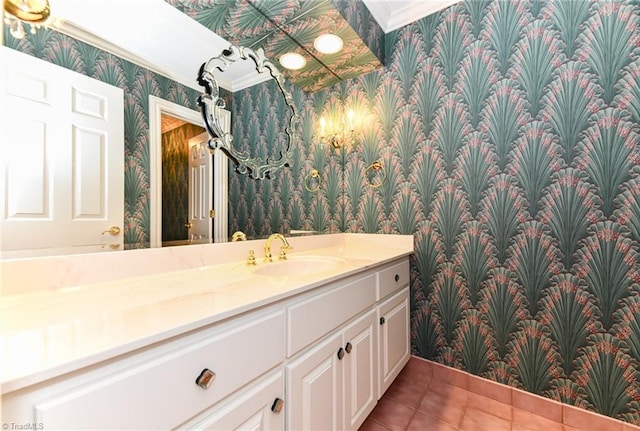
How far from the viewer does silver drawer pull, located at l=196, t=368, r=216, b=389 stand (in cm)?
60

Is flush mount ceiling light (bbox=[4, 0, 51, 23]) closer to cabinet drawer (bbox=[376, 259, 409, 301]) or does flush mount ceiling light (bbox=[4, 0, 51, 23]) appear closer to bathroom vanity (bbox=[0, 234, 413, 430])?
bathroom vanity (bbox=[0, 234, 413, 430])

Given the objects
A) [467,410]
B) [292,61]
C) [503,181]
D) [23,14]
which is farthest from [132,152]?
[467,410]

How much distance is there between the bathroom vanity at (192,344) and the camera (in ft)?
1.46

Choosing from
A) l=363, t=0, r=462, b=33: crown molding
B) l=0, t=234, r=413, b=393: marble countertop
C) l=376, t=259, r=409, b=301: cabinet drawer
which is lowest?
l=376, t=259, r=409, b=301: cabinet drawer

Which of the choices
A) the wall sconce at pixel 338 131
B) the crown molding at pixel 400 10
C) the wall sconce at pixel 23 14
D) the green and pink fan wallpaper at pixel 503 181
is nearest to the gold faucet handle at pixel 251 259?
the green and pink fan wallpaper at pixel 503 181

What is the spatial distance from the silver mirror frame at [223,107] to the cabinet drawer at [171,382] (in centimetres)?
87

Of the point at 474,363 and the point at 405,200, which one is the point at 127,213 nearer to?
the point at 405,200

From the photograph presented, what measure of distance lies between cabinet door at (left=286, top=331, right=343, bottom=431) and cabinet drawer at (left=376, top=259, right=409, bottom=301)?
1.44 feet

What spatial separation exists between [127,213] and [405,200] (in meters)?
1.57

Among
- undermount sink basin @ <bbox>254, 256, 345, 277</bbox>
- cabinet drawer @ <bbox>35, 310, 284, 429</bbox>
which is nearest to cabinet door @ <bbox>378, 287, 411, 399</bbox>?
undermount sink basin @ <bbox>254, 256, 345, 277</bbox>

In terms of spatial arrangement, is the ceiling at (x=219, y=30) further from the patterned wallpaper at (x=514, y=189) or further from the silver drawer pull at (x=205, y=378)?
the silver drawer pull at (x=205, y=378)

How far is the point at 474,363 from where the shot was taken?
164 cm

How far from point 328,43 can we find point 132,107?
1.30 meters

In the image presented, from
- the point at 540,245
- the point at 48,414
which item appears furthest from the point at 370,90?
the point at 48,414
